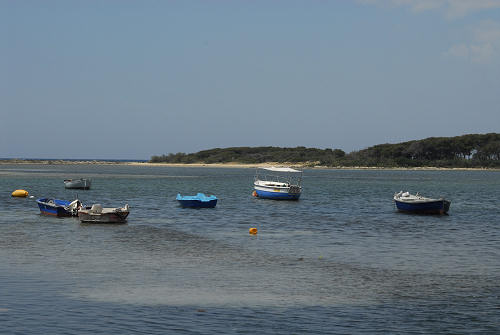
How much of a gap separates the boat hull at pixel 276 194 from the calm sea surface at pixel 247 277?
24456 millimetres

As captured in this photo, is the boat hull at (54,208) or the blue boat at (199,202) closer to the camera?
the boat hull at (54,208)

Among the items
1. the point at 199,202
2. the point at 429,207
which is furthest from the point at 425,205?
the point at 199,202

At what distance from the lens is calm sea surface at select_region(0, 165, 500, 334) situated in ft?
60.5

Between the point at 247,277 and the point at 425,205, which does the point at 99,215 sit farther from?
the point at 425,205

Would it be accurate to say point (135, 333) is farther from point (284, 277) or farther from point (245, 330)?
point (284, 277)

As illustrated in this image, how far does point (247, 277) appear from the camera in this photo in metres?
25.6

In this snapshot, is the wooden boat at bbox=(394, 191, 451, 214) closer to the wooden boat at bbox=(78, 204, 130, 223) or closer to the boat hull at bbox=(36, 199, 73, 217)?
the wooden boat at bbox=(78, 204, 130, 223)

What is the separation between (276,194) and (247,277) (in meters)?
49.2

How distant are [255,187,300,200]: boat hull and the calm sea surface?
80.2ft

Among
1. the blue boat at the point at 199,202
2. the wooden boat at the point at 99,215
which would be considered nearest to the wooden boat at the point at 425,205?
the blue boat at the point at 199,202

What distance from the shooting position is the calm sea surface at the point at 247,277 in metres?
18.4

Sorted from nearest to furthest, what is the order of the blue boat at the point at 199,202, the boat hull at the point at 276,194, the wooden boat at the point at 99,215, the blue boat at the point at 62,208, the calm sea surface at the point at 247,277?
the calm sea surface at the point at 247,277 → the wooden boat at the point at 99,215 → the blue boat at the point at 62,208 → the blue boat at the point at 199,202 → the boat hull at the point at 276,194

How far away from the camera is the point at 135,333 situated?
673 inches

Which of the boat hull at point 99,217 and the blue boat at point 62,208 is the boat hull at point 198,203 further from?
the boat hull at point 99,217
